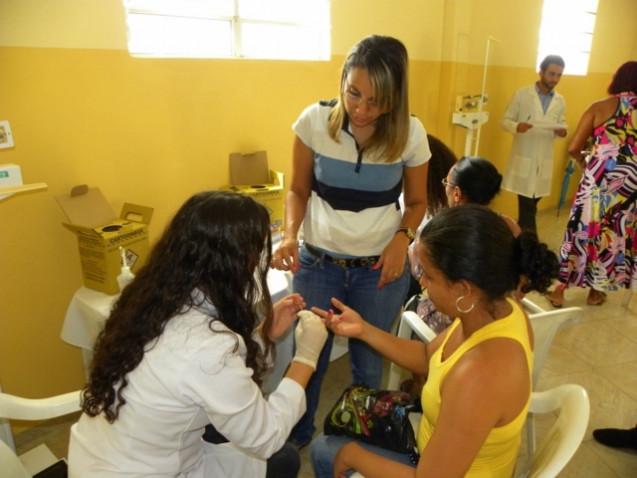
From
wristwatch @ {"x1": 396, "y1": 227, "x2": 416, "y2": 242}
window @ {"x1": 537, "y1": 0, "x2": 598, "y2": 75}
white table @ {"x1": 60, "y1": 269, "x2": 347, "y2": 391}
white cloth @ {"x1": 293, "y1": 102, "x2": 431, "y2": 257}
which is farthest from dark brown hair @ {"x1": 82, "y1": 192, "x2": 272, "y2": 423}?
window @ {"x1": 537, "y1": 0, "x2": 598, "y2": 75}

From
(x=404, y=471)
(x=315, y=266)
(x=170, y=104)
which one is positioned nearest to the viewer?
(x=404, y=471)

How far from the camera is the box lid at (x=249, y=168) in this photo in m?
2.30

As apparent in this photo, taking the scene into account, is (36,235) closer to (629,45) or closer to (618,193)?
(618,193)

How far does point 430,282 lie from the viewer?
101cm

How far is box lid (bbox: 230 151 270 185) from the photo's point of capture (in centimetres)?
230

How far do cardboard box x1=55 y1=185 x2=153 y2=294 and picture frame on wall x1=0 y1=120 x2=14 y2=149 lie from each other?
0.24 meters

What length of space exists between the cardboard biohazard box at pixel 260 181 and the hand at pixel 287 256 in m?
0.77

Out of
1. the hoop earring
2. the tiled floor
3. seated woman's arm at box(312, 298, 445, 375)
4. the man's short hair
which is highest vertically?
the man's short hair

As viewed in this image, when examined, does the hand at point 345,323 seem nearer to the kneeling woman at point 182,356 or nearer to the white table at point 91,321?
the kneeling woman at point 182,356

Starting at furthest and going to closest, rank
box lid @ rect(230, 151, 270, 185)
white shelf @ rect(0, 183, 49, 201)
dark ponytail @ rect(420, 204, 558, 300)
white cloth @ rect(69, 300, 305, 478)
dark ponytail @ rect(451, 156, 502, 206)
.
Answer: box lid @ rect(230, 151, 270, 185), dark ponytail @ rect(451, 156, 502, 206), white shelf @ rect(0, 183, 49, 201), dark ponytail @ rect(420, 204, 558, 300), white cloth @ rect(69, 300, 305, 478)

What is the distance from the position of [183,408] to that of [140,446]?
118mm

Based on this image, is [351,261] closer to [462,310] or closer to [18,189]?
[462,310]

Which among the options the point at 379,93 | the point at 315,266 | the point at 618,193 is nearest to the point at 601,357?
the point at 618,193

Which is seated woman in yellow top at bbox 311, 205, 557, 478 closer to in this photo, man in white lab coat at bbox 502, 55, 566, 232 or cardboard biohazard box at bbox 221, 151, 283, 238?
cardboard biohazard box at bbox 221, 151, 283, 238
